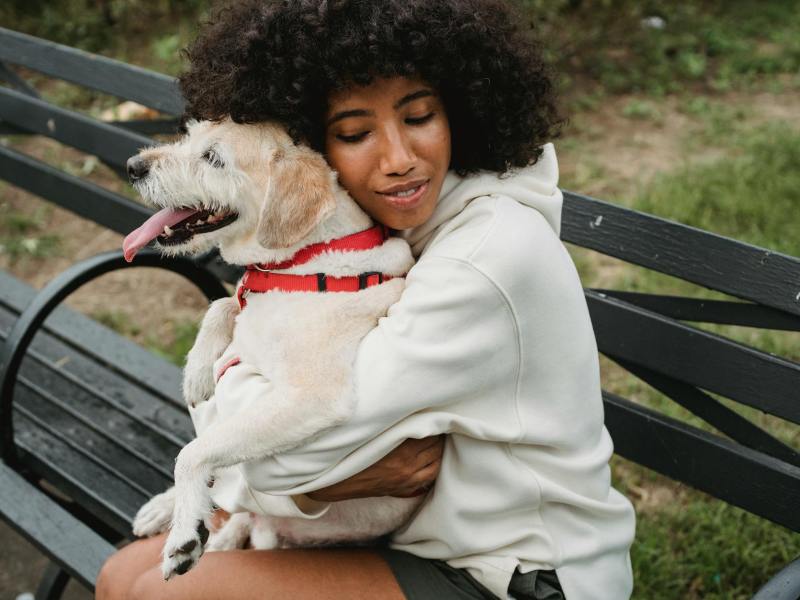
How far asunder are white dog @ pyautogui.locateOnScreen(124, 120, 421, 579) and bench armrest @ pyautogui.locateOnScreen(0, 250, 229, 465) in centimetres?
82

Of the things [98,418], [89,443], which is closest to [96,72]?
[98,418]

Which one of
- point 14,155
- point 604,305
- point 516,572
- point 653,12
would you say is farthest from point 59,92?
point 516,572

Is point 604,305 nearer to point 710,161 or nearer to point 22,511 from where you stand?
point 22,511

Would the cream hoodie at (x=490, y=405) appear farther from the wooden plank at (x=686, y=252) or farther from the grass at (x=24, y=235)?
the grass at (x=24, y=235)

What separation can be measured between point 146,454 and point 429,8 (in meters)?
1.73

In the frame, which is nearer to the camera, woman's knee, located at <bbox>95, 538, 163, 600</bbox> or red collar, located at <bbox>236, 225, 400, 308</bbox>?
red collar, located at <bbox>236, 225, 400, 308</bbox>

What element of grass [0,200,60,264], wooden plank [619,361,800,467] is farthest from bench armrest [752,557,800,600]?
grass [0,200,60,264]

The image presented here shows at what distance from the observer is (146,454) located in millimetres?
2812

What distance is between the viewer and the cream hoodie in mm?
1721

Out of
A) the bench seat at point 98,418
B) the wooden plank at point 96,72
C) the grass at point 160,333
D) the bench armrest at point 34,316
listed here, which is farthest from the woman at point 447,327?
the grass at point 160,333

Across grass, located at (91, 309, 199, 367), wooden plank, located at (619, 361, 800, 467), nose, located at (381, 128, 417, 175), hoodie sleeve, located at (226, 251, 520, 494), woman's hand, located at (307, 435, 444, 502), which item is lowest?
grass, located at (91, 309, 199, 367)

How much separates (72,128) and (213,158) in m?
1.90

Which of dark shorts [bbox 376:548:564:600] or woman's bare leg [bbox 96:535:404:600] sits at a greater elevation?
woman's bare leg [bbox 96:535:404:600]

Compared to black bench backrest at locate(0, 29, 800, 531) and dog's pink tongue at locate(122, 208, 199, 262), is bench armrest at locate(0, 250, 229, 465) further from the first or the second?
black bench backrest at locate(0, 29, 800, 531)
